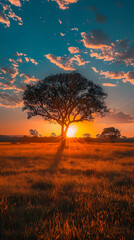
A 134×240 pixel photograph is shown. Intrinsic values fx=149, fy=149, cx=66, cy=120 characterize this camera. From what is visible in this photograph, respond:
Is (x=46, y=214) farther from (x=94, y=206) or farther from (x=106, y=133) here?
(x=106, y=133)

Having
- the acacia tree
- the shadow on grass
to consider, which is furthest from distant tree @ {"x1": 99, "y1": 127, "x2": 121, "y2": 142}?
the shadow on grass

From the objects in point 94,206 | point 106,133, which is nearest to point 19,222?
point 94,206

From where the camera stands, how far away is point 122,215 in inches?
140

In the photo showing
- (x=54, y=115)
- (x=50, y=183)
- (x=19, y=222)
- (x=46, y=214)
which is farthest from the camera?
(x=54, y=115)

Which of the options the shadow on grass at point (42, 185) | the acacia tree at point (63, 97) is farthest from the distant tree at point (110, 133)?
the shadow on grass at point (42, 185)

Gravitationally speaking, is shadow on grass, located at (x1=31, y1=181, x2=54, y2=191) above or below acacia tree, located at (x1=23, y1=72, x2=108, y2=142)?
below

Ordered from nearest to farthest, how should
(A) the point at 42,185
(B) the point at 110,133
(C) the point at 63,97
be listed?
(A) the point at 42,185
(C) the point at 63,97
(B) the point at 110,133

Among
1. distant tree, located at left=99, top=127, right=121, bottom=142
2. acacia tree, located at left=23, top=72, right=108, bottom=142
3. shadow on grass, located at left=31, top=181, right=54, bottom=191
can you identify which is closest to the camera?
shadow on grass, located at left=31, top=181, right=54, bottom=191

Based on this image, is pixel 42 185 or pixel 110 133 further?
pixel 110 133

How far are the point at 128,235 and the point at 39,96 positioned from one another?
26.0 metres

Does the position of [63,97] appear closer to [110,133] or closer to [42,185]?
[42,185]

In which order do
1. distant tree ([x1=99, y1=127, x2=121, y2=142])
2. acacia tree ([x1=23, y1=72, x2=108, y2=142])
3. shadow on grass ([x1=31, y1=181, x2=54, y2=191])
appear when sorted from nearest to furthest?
1. shadow on grass ([x1=31, y1=181, x2=54, y2=191])
2. acacia tree ([x1=23, y1=72, x2=108, y2=142])
3. distant tree ([x1=99, y1=127, x2=121, y2=142])

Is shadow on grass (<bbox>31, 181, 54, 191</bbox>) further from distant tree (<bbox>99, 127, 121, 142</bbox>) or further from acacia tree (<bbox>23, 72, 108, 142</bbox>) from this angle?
distant tree (<bbox>99, 127, 121, 142</bbox>)

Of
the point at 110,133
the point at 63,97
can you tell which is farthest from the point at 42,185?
the point at 110,133
